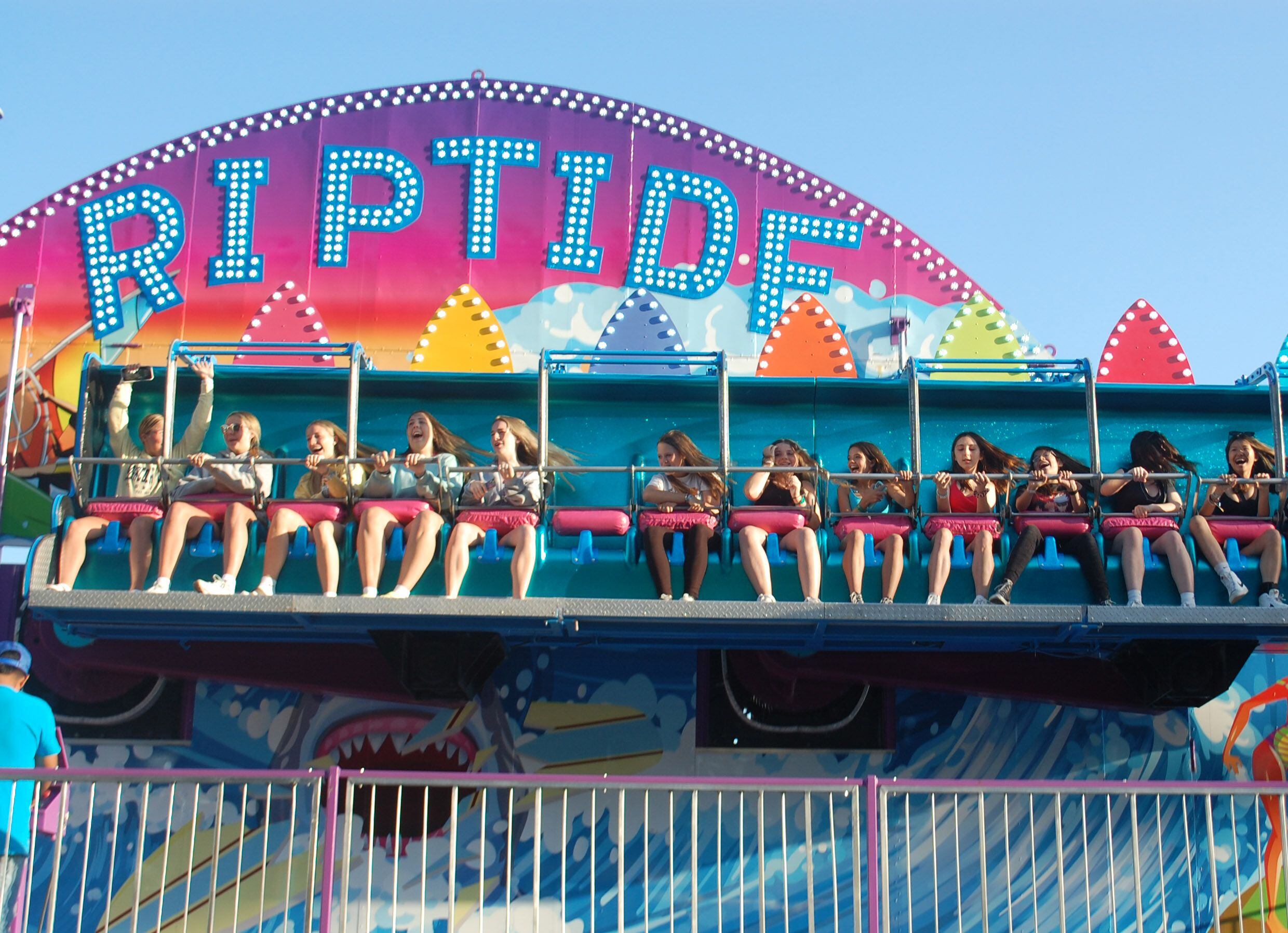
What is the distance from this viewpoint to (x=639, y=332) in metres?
11.1

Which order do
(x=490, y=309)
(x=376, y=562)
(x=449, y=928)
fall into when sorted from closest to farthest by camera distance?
1. (x=449, y=928)
2. (x=376, y=562)
3. (x=490, y=309)

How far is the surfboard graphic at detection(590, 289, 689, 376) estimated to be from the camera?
11117 mm

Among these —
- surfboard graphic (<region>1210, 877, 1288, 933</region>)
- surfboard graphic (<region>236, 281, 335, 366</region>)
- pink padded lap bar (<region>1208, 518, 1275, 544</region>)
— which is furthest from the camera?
surfboard graphic (<region>236, 281, 335, 366</region>)

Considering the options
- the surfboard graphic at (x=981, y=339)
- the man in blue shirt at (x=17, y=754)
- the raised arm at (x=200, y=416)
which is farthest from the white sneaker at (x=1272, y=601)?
the man in blue shirt at (x=17, y=754)

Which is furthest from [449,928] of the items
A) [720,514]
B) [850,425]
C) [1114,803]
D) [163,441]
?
[1114,803]

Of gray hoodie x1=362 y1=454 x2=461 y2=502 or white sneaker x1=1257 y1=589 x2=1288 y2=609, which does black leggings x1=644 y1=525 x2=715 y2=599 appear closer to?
gray hoodie x1=362 y1=454 x2=461 y2=502

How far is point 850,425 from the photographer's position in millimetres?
9859

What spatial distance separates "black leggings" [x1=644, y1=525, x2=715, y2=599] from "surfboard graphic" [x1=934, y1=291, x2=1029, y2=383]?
3431 mm

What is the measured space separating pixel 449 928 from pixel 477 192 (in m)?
6.63

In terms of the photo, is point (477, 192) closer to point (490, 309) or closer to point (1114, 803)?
point (490, 309)

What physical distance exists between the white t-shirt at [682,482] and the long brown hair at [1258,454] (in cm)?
325

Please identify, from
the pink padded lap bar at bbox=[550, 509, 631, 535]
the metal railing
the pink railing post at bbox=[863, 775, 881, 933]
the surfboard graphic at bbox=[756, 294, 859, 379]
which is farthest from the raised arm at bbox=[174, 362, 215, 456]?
the pink railing post at bbox=[863, 775, 881, 933]

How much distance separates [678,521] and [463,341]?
2973mm

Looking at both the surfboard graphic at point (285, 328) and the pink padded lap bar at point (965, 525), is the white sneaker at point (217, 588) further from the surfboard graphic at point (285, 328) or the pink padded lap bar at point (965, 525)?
the pink padded lap bar at point (965, 525)
